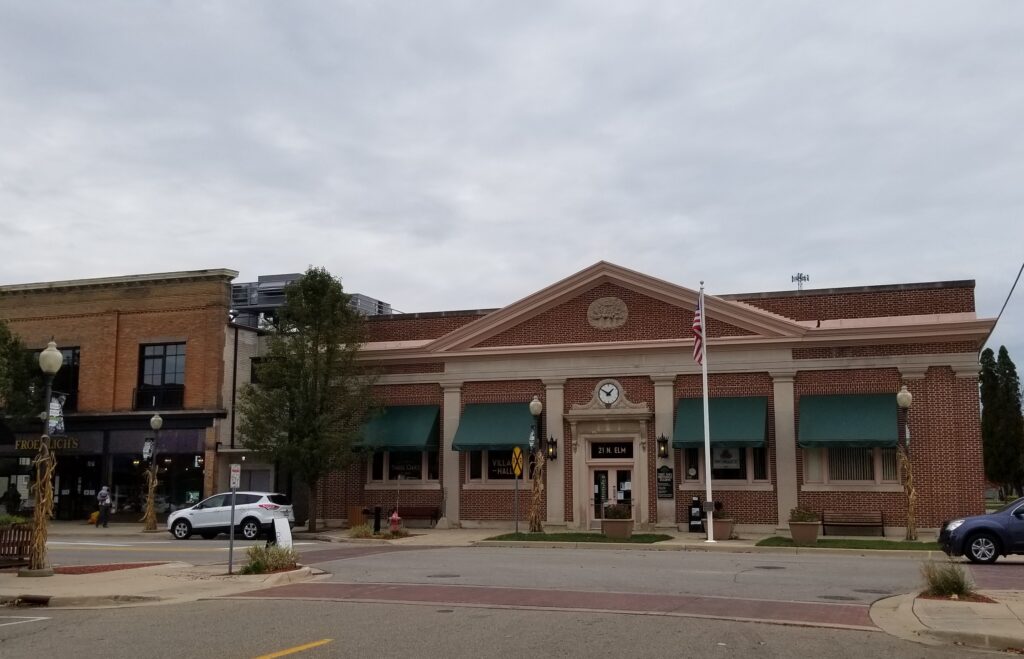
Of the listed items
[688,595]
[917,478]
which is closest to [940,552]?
[917,478]

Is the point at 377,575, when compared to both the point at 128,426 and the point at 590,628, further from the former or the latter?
the point at 128,426

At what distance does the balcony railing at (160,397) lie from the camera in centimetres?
4050

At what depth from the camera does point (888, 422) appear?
29.7m

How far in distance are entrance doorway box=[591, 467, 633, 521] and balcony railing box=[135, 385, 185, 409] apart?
709 inches

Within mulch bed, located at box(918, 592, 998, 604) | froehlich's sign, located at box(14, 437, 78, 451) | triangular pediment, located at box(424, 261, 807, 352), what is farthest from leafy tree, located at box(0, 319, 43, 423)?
mulch bed, located at box(918, 592, 998, 604)

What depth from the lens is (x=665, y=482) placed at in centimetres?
3238

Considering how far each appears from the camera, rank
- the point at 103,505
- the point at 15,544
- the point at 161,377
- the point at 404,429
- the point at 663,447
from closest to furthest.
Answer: the point at 15,544
the point at 663,447
the point at 404,429
the point at 103,505
the point at 161,377

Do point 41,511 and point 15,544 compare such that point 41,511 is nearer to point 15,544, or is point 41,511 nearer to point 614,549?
point 15,544

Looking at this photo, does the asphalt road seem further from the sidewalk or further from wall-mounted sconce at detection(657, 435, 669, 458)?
wall-mounted sconce at detection(657, 435, 669, 458)

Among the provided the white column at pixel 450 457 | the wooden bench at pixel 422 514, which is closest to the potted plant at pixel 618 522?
the white column at pixel 450 457

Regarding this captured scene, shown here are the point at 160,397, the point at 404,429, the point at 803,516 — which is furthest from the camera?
the point at 160,397

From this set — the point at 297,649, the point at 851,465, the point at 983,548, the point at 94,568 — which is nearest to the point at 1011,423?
the point at 851,465

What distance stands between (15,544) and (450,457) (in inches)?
694

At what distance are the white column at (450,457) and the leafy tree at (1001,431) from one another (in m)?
47.0
